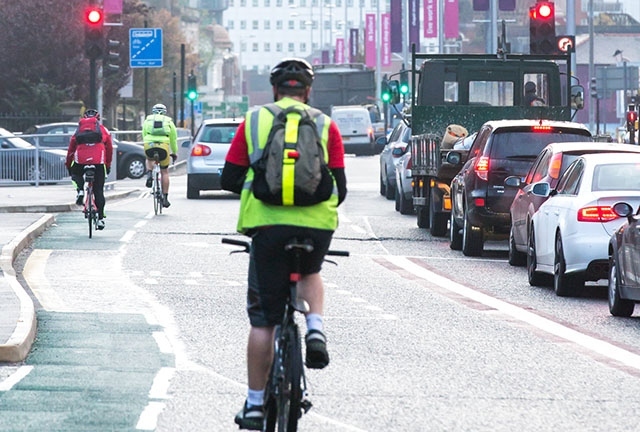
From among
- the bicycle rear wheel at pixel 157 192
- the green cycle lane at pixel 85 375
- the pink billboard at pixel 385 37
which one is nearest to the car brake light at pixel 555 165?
the green cycle lane at pixel 85 375

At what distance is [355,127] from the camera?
243 feet

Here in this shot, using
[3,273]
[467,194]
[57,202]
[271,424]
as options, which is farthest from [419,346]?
[57,202]

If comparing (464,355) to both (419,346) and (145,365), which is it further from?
(145,365)

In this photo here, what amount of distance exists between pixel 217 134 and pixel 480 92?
9121 millimetres

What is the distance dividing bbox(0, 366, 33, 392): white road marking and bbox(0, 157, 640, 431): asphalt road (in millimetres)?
58

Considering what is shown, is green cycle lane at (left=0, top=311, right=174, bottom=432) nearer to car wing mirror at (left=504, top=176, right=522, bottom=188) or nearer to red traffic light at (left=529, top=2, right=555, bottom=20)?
car wing mirror at (left=504, top=176, right=522, bottom=188)

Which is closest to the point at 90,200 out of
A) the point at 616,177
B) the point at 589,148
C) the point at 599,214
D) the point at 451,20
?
the point at 589,148

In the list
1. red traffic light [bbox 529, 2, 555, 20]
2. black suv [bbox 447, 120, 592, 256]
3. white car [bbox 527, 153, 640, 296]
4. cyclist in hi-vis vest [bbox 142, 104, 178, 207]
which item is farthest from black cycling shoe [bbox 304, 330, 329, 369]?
red traffic light [bbox 529, 2, 555, 20]

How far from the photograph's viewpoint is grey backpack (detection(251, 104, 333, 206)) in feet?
26.0

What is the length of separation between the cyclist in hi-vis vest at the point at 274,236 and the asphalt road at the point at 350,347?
3.64 ft

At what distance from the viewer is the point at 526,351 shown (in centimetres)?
1277

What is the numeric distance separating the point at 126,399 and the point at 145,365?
1.63 m

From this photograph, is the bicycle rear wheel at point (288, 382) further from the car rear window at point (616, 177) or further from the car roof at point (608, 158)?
the car roof at point (608, 158)

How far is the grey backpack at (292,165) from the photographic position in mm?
7922
